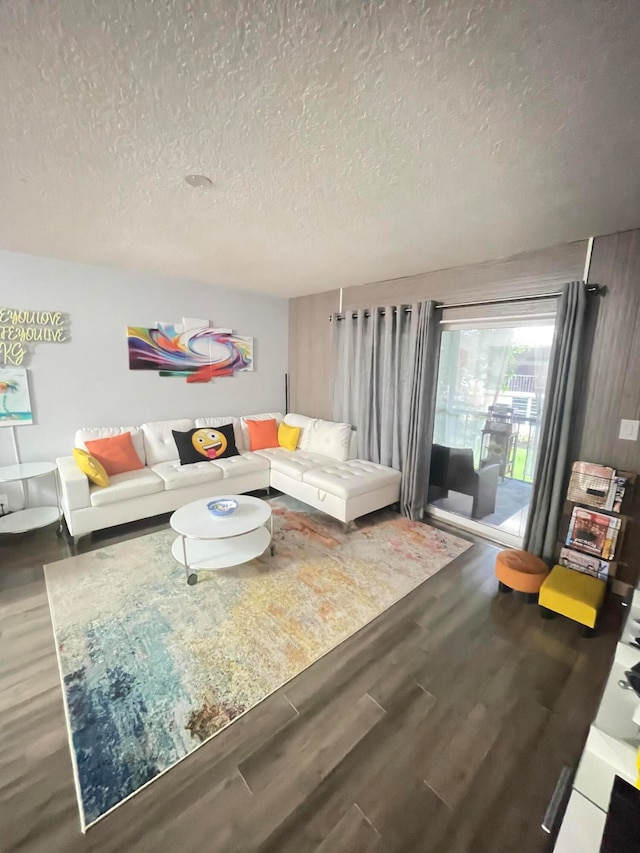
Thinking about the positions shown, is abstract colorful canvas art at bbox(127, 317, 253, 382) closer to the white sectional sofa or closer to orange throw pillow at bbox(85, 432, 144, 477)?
the white sectional sofa

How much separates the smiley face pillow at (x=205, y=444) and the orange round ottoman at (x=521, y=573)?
114 inches

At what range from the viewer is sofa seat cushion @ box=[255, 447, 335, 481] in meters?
3.71

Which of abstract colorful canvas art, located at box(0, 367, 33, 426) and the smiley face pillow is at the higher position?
abstract colorful canvas art, located at box(0, 367, 33, 426)

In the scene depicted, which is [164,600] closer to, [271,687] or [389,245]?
[271,687]

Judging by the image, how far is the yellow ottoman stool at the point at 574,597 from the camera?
2.04m

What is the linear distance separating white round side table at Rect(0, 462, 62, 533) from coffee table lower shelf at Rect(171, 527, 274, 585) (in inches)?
47.5

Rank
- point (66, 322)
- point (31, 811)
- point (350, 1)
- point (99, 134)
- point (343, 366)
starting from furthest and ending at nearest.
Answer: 1. point (343, 366)
2. point (66, 322)
3. point (99, 134)
4. point (31, 811)
5. point (350, 1)

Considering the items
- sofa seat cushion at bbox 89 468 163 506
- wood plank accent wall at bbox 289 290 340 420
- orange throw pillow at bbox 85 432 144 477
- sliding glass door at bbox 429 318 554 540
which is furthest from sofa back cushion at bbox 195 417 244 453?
sliding glass door at bbox 429 318 554 540

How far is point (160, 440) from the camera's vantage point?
3.80 metres

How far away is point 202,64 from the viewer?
1069 millimetres

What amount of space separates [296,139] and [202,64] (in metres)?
0.44

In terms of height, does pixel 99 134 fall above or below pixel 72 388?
above

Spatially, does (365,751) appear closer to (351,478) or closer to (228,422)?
(351,478)

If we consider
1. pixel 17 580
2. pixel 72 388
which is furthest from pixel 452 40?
pixel 72 388
